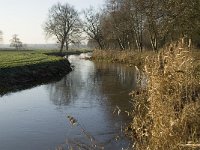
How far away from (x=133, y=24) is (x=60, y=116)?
4037cm

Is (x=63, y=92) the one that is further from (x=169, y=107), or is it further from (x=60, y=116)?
(x=169, y=107)

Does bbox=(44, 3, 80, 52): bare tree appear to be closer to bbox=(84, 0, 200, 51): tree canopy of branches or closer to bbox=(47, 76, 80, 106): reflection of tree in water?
bbox=(84, 0, 200, 51): tree canopy of branches

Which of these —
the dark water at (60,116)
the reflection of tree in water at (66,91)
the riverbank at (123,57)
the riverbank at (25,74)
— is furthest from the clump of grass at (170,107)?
the riverbank at (123,57)

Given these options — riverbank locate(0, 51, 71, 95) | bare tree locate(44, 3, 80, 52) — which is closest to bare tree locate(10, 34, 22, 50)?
bare tree locate(44, 3, 80, 52)

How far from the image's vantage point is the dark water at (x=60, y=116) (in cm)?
1108

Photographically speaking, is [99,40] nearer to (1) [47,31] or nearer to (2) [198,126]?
(1) [47,31]

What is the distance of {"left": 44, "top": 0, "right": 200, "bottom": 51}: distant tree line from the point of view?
26828 millimetres

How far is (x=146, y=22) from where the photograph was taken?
47.1 metres

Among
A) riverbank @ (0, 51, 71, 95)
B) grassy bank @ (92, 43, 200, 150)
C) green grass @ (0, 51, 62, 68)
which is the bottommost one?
riverbank @ (0, 51, 71, 95)

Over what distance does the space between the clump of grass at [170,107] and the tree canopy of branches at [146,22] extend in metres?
4.99

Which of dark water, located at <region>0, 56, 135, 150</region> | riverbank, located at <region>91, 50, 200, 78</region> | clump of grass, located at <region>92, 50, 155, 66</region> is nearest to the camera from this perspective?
dark water, located at <region>0, 56, 135, 150</region>

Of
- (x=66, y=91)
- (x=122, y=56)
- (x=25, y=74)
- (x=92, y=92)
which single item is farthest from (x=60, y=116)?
(x=122, y=56)

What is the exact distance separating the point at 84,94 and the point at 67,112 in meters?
4.62

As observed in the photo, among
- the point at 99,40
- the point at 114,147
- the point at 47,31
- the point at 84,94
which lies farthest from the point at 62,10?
the point at 114,147
